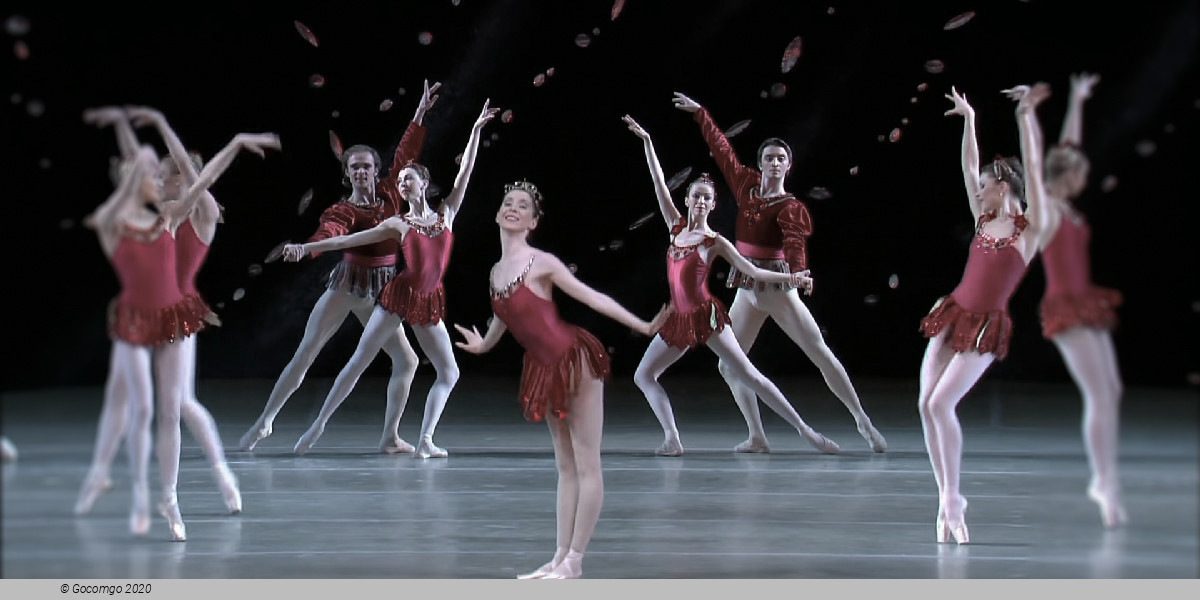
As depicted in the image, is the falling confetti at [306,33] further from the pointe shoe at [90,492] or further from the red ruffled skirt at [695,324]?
the pointe shoe at [90,492]

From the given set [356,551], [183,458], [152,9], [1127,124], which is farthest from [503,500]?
[1127,124]

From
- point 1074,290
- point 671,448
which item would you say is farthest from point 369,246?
point 1074,290

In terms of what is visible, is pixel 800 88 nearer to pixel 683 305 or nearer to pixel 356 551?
pixel 683 305

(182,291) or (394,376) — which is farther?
(394,376)

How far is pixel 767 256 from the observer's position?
703 centimetres

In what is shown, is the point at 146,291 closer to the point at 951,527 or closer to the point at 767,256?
the point at 951,527

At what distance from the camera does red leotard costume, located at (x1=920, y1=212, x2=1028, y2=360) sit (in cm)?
500

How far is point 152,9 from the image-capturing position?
17.5 ft

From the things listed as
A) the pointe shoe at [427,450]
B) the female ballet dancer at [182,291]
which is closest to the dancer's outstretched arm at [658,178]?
the pointe shoe at [427,450]

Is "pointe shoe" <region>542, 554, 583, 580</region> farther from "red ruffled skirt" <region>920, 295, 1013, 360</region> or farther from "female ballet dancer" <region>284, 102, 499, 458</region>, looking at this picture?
"female ballet dancer" <region>284, 102, 499, 458</region>

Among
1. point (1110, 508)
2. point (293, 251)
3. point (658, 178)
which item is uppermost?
point (658, 178)

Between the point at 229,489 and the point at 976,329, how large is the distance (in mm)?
2597

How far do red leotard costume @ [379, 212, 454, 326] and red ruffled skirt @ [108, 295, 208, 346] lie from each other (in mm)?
1791

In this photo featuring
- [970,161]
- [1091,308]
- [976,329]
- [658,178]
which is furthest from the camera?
[658,178]
